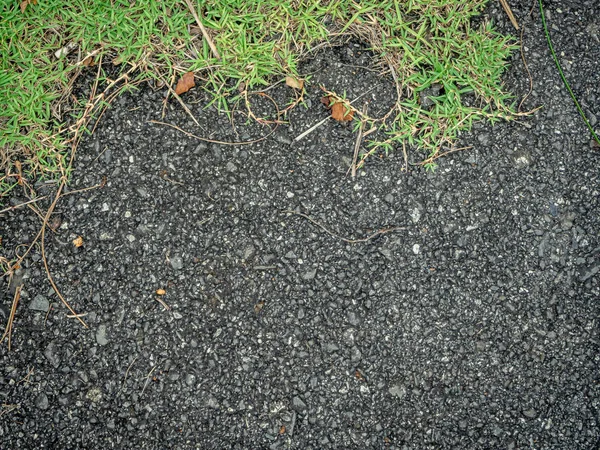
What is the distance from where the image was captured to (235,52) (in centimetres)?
262

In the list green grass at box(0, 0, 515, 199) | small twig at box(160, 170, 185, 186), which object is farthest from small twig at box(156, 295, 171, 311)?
green grass at box(0, 0, 515, 199)

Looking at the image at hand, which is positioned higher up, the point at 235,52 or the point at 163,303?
the point at 235,52

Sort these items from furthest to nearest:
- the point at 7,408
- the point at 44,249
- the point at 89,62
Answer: the point at 89,62, the point at 44,249, the point at 7,408

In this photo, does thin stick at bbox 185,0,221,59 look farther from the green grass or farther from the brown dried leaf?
the brown dried leaf

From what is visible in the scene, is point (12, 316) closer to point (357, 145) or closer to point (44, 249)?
point (44, 249)

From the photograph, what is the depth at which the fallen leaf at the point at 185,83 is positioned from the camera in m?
2.60

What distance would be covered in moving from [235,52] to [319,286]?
3.77 feet

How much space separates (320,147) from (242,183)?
393mm

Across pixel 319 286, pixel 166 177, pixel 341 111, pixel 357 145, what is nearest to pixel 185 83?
pixel 166 177

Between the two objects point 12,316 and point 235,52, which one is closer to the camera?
point 12,316

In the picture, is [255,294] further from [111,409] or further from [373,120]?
[373,120]

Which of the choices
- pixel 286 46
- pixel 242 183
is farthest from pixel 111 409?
pixel 286 46

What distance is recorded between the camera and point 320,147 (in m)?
2.58

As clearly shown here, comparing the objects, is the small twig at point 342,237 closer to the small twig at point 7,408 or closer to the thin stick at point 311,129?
the thin stick at point 311,129
